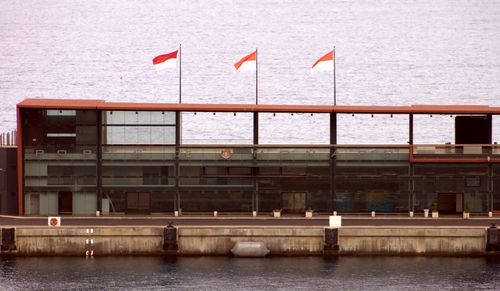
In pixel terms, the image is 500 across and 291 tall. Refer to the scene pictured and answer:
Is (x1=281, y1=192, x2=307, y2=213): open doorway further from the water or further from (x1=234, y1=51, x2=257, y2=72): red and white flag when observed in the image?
(x1=234, y1=51, x2=257, y2=72): red and white flag

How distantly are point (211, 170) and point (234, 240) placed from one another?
11468 millimetres

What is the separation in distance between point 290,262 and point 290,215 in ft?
39.1

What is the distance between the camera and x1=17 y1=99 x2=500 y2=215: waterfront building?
4542 inches

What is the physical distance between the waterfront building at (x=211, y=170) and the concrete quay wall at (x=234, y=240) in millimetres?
9776

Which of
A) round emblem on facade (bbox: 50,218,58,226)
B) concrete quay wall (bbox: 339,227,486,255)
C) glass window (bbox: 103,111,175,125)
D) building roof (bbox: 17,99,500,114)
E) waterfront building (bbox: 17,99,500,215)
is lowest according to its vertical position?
concrete quay wall (bbox: 339,227,486,255)

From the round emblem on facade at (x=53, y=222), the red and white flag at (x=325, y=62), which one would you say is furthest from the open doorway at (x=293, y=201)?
the round emblem on facade at (x=53, y=222)

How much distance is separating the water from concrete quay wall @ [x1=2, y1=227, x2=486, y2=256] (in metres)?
0.77

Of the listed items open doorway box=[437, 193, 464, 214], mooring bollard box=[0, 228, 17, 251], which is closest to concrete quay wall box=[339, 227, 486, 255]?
open doorway box=[437, 193, 464, 214]

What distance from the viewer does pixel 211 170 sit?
115625 millimetres

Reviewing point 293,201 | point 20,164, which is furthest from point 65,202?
point 293,201

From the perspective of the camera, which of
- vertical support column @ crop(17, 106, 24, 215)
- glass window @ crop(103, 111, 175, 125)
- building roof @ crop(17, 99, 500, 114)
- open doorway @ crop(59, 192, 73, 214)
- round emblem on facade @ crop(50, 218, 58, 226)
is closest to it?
round emblem on facade @ crop(50, 218, 58, 226)

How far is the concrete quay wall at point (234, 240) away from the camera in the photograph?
4156 inches

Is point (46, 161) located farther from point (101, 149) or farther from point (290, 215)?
point (290, 215)

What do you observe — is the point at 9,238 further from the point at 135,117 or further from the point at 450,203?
the point at 450,203
